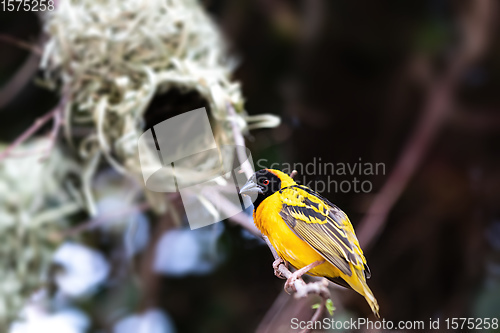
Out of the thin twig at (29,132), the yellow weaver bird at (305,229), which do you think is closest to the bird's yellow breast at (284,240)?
the yellow weaver bird at (305,229)

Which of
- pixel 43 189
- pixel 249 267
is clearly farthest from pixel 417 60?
pixel 43 189

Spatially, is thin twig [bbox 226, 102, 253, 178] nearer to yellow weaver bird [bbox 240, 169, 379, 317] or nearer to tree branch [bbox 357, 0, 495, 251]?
yellow weaver bird [bbox 240, 169, 379, 317]

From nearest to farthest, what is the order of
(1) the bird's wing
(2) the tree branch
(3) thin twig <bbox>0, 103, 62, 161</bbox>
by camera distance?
1. (1) the bird's wing
2. (3) thin twig <bbox>0, 103, 62, 161</bbox>
3. (2) the tree branch

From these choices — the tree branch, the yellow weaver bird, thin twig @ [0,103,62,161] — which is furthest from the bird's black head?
the tree branch

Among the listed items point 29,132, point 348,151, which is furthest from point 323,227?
point 348,151

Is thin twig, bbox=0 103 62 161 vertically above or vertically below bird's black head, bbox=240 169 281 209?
above

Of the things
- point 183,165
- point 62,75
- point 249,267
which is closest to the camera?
point 183,165

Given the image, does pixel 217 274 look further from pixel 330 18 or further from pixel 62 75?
pixel 330 18

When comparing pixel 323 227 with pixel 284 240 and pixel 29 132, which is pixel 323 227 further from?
pixel 29 132
